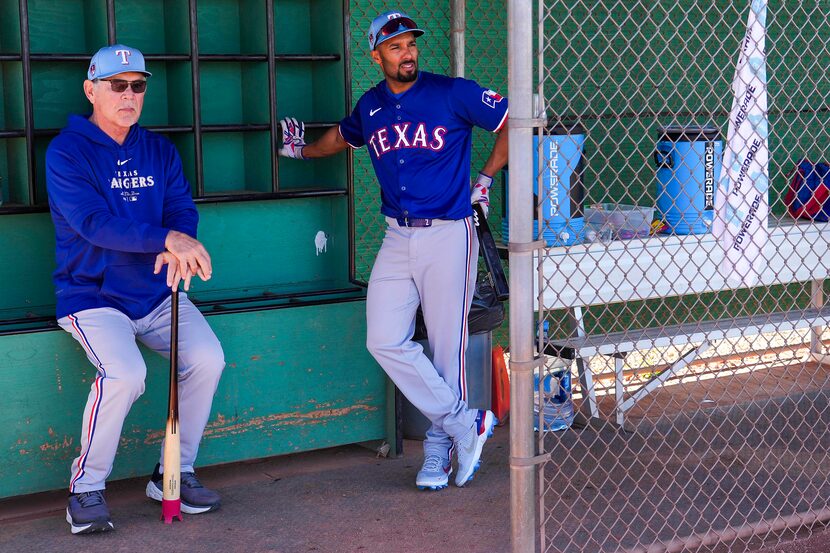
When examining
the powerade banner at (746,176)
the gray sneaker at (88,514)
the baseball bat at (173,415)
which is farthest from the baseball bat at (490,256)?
the gray sneaker at (88,514)

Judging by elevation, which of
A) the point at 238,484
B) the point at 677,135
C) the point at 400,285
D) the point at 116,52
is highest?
the point at 116,52

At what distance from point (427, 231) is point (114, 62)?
4.45 ft

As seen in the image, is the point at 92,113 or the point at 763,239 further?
the point at 763,239

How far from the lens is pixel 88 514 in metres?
3.80

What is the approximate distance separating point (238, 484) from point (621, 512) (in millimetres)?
1610

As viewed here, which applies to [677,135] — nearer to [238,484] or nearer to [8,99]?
[238,484]

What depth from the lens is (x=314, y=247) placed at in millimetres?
4977

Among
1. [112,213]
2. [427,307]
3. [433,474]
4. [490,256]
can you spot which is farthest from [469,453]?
[112,213]

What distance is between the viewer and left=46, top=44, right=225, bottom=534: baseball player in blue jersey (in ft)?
12.5

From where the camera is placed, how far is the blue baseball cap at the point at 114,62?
3898 mm

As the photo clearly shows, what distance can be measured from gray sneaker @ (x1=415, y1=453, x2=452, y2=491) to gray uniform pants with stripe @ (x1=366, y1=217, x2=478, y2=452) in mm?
124

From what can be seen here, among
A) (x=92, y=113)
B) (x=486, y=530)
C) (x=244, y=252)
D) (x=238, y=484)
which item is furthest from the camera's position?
(x=244, y=252)

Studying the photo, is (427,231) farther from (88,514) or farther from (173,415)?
(88,514)

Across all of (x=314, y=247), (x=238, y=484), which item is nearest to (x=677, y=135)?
(x=314, y=247)
